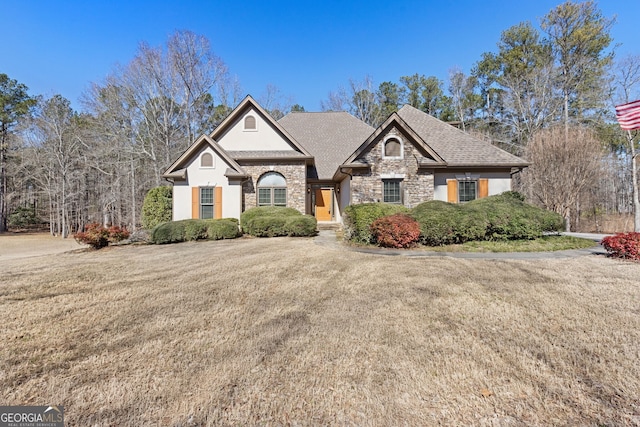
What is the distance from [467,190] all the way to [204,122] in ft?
84.2

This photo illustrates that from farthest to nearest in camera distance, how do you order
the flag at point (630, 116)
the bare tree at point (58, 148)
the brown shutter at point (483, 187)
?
the bare tree at point (58, 148), the brown shutter at point (483, 187), the flag at point (630, 116)

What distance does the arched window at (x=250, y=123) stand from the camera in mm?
16000

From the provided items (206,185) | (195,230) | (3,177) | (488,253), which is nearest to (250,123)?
(206,185)

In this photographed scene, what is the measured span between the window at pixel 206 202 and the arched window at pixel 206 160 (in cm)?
127

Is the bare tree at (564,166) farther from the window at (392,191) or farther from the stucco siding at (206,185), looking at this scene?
the stucco siding at (206,185)

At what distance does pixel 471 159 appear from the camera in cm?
1525

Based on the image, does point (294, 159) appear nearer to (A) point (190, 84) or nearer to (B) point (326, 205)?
(B) point (326, 205)

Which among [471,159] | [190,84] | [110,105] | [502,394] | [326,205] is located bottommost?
[502,394]

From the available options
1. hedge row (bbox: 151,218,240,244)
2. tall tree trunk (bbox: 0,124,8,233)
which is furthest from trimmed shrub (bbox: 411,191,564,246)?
tall tree trunk (bbox: 0,124,8,233)

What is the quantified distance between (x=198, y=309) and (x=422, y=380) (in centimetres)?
345

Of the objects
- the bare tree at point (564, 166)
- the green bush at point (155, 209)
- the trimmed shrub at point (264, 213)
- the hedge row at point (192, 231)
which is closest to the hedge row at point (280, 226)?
the trimmed shrub at point (264, 213)

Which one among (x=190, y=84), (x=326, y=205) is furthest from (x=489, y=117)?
(x=190, y=84)

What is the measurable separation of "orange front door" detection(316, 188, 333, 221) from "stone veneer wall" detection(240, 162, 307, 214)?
2616 mm

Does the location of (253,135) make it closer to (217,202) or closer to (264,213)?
(217,202)
